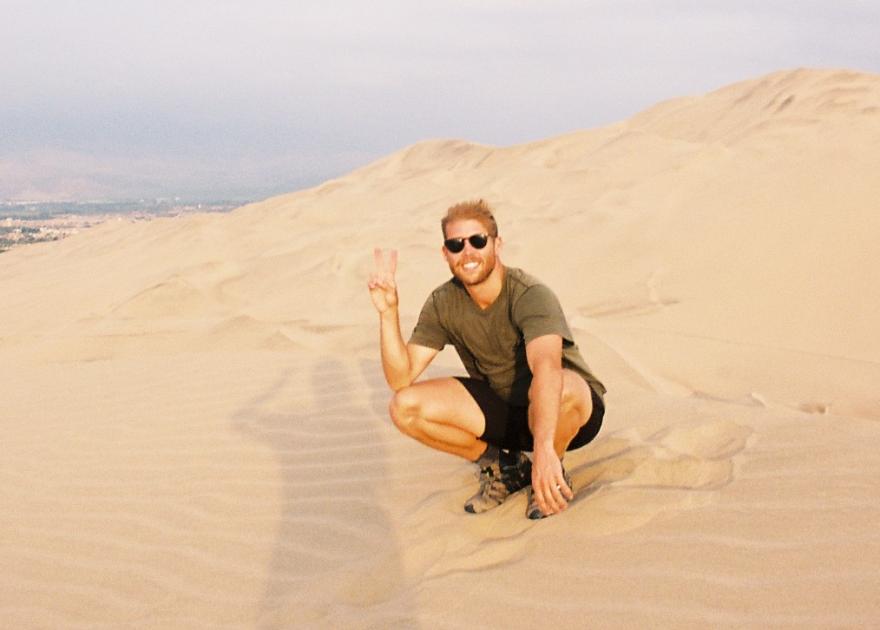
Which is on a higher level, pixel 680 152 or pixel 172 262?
pixel 680 152

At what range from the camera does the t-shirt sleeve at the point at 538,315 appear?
9.47ft

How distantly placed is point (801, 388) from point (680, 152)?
24.0ft

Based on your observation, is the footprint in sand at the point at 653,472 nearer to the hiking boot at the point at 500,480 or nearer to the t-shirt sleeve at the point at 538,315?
the hiking boot at the point at 500,480

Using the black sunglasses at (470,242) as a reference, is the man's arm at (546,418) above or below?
below

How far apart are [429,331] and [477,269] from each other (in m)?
0.43

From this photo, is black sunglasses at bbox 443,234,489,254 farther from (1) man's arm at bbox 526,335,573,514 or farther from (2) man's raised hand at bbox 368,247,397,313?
(1) man's arm at bbox 526,335,573,514

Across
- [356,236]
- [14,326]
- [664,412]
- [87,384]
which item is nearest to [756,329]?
[664,412]

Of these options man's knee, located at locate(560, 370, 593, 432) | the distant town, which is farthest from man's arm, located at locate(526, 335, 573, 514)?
the distant town

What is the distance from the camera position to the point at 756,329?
236 inches

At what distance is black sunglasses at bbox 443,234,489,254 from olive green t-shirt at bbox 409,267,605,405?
0.19 meters

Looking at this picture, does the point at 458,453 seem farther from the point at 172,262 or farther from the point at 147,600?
the point at 172,262

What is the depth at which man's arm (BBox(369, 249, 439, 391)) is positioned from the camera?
3137 millimetres

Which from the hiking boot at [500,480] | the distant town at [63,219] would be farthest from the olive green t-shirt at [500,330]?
the distant town at [63,219]

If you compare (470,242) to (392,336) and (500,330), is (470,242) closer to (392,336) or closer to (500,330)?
(500,330)
